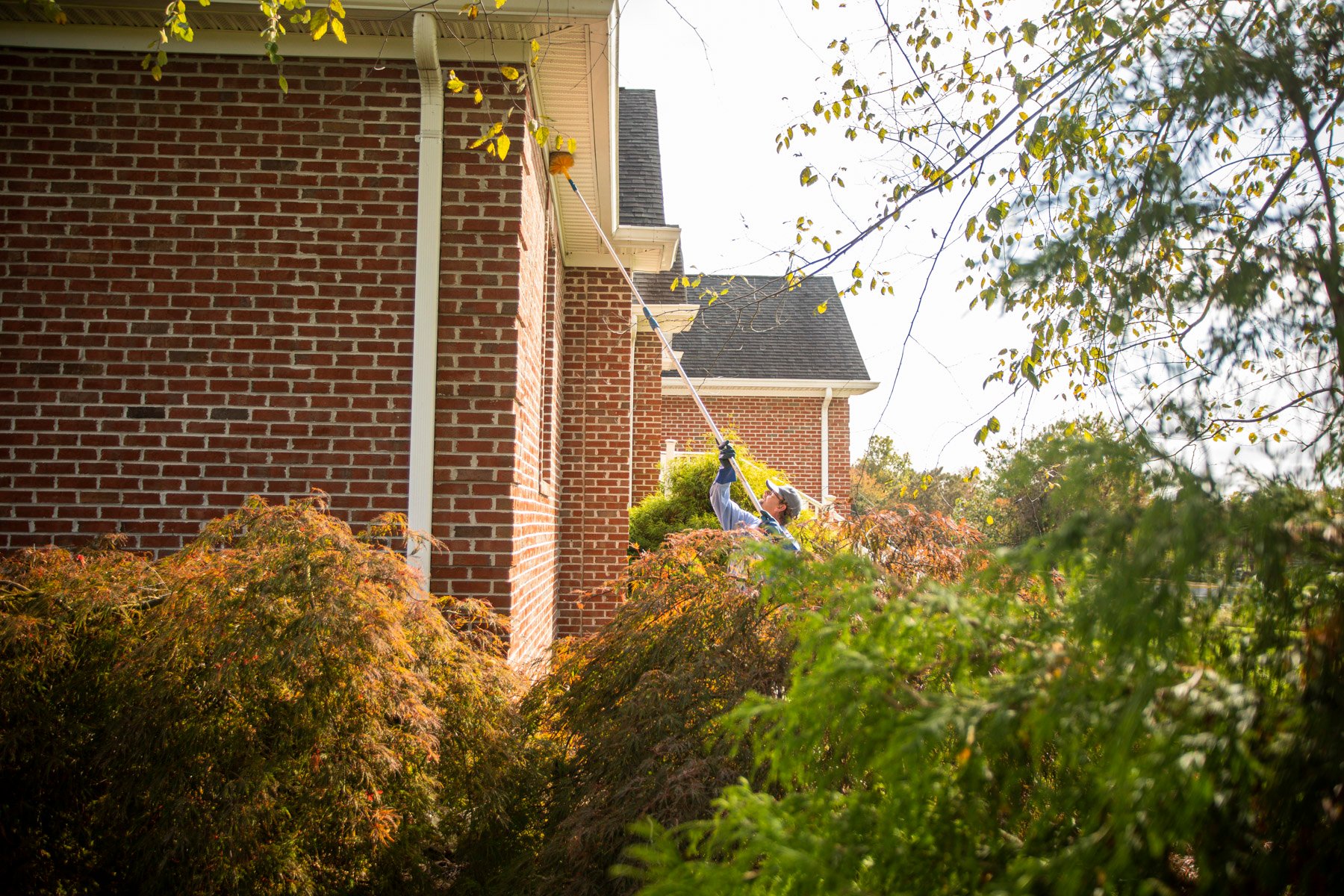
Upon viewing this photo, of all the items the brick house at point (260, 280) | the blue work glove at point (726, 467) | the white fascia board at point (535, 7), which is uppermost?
the white fascia board at point (535, 7)

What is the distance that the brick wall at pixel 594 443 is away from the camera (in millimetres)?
9148

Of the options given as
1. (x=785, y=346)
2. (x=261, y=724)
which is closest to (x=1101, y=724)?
(x=261, y=724)

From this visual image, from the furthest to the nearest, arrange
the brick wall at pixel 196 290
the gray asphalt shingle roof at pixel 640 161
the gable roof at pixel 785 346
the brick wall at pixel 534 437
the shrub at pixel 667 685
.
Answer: the gable roof at pixel 785 346, the gray asphalt shingle roof at pixel 640 161, the brick wall at pixel 534 437, the brick wall at pixel 196 290, the shrub at pixel 667 685

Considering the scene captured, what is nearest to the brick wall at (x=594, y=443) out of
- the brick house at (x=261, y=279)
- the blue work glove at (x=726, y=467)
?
the blue work glove at (x=726, y=467)

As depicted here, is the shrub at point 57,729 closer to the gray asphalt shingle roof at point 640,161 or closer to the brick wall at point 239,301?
the brick wall at point 239,301

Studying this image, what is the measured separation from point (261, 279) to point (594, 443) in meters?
4.43

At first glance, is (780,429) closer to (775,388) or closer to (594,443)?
(775,388)

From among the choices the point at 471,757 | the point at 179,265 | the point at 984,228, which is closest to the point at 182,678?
the point at 471,757

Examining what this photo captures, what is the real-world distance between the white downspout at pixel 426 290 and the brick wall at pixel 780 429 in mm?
13576

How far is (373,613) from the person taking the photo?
327cm

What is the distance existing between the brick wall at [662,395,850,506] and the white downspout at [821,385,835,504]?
7 centimetres

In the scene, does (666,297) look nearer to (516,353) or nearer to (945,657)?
(516,353)

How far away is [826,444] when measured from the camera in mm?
19312

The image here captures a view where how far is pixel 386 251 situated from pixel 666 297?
21.9 ft
